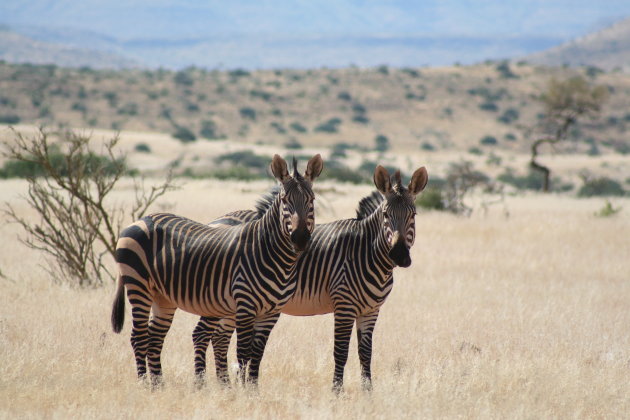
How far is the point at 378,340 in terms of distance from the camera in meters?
9.14

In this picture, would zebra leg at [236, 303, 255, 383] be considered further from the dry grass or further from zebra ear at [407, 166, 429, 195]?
zebra ear at [407, 166, 429, 195]

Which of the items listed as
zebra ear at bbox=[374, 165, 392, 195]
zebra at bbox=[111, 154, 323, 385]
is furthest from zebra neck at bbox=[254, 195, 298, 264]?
zebra ear at bbox=[374, 165, 392, 195]

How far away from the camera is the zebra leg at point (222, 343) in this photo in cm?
724

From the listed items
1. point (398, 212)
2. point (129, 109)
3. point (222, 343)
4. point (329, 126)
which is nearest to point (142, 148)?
point (129, 109)

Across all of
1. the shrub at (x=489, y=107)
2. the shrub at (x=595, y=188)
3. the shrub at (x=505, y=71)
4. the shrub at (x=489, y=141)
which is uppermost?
the shrub at (x=505, y=71)

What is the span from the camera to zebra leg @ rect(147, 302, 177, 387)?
7004 millimetres

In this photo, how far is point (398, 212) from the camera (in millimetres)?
6363

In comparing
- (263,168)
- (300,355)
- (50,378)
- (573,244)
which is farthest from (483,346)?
(263,168)

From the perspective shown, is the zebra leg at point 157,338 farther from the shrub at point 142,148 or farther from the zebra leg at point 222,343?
the shrub at point 142,148

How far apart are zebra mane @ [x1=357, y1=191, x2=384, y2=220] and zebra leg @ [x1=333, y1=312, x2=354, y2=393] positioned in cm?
99

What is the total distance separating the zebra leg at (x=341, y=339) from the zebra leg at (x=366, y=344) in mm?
140

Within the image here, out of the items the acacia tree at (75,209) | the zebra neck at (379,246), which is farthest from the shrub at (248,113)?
the zebra neck at (379,246)

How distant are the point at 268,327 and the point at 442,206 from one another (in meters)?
15.9

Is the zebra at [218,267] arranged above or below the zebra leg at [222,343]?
Answer: above
